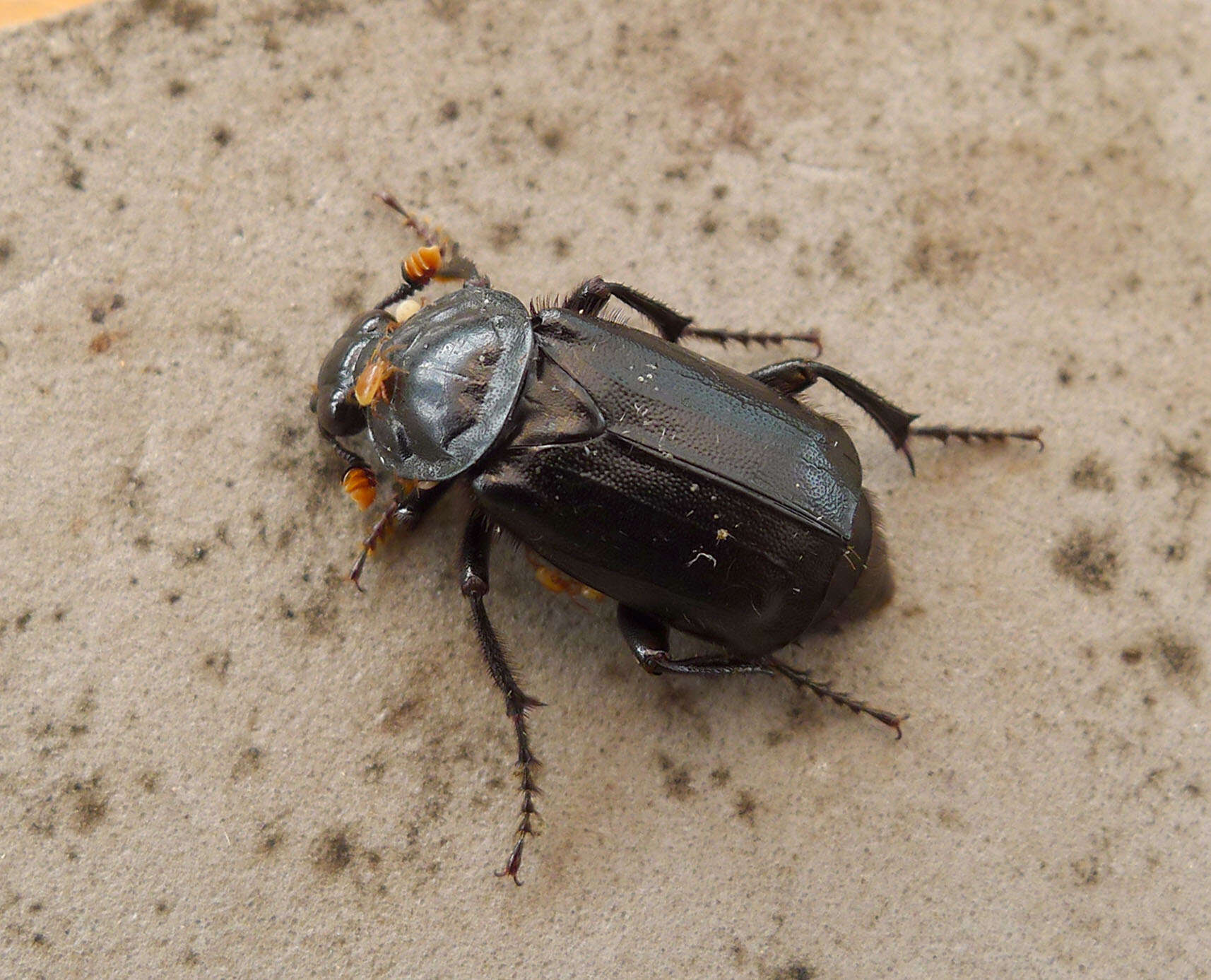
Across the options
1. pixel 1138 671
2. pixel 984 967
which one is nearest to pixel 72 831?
pixel 984 967

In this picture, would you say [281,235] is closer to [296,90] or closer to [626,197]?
[296,90]

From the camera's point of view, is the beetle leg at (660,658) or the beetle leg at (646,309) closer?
→ the beetle leg at (660,658)

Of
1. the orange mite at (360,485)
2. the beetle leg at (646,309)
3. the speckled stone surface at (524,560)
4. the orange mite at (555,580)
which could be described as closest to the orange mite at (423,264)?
the speckled stone surface at (524,560)

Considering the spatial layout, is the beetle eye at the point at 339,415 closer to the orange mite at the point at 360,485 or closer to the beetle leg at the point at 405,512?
the orange mite at the point at 360,485

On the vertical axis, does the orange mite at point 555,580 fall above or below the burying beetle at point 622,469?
below

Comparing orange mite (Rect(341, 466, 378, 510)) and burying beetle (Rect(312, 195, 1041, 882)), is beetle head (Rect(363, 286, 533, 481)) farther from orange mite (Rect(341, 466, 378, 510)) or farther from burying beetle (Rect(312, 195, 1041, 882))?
orange mite (Rect(341, 466, 378, 510))

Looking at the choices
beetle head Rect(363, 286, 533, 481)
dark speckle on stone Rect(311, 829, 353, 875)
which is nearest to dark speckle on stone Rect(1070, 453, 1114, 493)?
beetle head Rect(363, 286, 533, 481)

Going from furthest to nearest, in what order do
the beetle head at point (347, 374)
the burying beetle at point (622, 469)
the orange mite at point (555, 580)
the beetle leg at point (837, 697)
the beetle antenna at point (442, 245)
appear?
the beetle antenna at point (442, 245)
the orange mite at point (555, 580)
the beetle head at point (347, 374)
the beetle leg at point (837, 697)
the burying beetle at point (622, 469)
